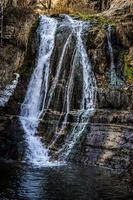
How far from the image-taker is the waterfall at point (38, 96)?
2572 centimetres

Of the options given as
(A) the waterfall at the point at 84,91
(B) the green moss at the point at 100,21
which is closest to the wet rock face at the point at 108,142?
(A) the waterfall at the point at 84,91

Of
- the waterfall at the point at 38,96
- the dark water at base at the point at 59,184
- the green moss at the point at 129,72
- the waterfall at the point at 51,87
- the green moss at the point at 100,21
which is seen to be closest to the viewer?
the dark water at base at the point at 59,184

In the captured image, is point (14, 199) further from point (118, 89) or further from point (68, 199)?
point (118, 89)

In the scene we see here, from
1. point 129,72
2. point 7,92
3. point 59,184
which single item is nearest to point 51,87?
point 7,92

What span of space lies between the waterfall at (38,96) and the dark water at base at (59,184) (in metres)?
2.62

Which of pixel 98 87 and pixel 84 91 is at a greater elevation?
pixel 98 87

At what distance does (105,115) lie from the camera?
2727 cm

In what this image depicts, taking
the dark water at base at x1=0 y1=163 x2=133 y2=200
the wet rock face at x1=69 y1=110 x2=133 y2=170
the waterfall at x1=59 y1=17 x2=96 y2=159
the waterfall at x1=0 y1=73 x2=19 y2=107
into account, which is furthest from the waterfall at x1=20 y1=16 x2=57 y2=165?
the dark water at base at x1=0 y1=163 x2=133 y2=200

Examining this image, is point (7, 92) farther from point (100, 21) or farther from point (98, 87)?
point (100, 21)

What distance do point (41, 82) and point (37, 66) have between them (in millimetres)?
1550

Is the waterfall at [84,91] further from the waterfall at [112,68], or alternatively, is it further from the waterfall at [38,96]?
the waterfall at [38,96]

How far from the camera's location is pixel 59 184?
1914 centimetres

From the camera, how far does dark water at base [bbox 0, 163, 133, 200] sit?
17.5 m

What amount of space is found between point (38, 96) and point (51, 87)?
1.03m
